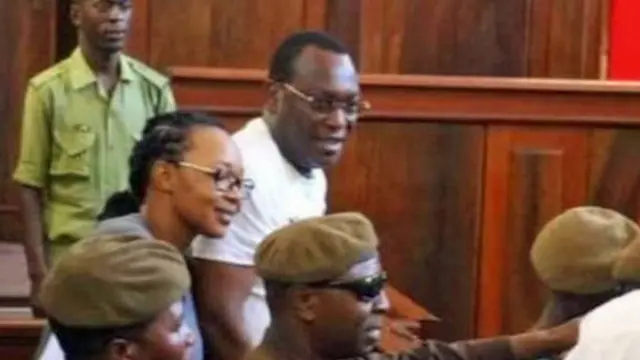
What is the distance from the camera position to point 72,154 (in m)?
4.28

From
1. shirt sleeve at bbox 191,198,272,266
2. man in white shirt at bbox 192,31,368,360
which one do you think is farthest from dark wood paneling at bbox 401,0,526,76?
shirt sleeve at bbox 191,198,272,266

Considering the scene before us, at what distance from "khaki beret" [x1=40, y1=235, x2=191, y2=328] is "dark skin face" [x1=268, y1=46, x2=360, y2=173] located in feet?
3.47

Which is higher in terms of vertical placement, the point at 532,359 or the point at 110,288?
the point at 110,288

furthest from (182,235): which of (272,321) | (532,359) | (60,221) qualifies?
(60,221)

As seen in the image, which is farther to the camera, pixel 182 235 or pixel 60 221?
pixel 60 221

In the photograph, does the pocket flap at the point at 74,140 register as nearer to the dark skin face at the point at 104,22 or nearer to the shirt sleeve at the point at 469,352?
the dark skin face at the point at 104,22

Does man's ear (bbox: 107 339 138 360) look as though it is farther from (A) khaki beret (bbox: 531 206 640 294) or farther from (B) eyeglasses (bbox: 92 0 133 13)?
(B) eyeglasses (bbox: 92 0 133 13)

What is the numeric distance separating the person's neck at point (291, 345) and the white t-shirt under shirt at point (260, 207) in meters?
0.39

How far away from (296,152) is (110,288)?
1145 mm

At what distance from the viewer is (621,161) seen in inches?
186

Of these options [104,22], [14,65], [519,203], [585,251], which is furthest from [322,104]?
[14,65]

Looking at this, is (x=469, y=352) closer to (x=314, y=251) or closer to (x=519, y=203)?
(x=314, y=251)

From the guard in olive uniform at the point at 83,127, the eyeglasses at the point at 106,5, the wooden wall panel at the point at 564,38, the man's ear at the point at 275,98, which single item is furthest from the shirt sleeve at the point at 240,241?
the wooden wall panel at the point at 564,38

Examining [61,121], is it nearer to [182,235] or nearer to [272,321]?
[182,235]
